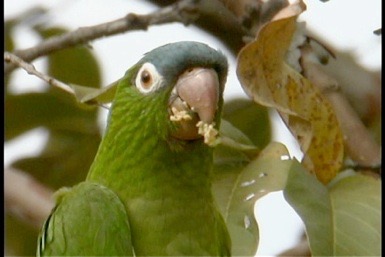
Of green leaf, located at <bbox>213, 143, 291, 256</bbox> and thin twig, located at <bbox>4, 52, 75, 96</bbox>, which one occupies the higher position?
thin twig, located at <bbox>4, 52, 75, 96</bbox>

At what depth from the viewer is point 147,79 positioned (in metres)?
1.71

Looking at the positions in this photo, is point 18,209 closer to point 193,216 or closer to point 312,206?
point 193,216

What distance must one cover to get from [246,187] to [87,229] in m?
0.29

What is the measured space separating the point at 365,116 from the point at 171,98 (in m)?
0.60

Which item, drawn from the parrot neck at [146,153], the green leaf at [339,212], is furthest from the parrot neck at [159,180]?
the green leaf at [339,212]

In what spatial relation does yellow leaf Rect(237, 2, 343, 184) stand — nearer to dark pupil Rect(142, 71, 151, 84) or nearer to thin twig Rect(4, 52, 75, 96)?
dark pupil Rect(142, 71, 151, 84)

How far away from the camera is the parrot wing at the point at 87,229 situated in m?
1.66

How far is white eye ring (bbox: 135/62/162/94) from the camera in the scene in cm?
167

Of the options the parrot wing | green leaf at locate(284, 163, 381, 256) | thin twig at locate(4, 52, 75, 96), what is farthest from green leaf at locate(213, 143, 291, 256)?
thin twig at locate(4, 52, 75, 96)

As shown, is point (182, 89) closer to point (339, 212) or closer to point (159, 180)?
point (159, 180)

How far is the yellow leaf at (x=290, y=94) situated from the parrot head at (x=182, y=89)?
72mm

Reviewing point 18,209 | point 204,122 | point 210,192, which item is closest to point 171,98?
point 204,122

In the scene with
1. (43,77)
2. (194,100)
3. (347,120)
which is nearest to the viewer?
(194,100)

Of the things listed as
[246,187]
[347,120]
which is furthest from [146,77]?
[347,120]
